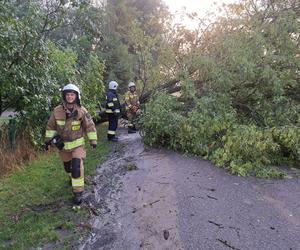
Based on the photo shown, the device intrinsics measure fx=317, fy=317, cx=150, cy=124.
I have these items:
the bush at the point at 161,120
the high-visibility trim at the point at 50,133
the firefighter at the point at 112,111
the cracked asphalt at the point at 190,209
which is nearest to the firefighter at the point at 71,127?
the high-visibility trim at the point at 50,133

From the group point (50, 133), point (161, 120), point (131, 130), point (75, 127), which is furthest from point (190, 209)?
point (131, 130)

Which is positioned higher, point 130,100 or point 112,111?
point 130,100

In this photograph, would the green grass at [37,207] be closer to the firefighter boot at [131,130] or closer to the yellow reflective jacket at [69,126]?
the yellow reflective jacket at [69,126]

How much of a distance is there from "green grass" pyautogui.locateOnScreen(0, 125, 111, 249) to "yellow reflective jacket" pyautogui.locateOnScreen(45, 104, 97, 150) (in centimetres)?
85

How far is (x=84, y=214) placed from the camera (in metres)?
4.13

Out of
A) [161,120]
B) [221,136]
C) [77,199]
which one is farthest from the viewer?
[161,120]

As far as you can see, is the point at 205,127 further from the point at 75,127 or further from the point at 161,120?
the point at 75,127

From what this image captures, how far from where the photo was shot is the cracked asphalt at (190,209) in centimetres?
333

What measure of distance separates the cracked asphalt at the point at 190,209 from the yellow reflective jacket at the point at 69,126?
0.89 metres

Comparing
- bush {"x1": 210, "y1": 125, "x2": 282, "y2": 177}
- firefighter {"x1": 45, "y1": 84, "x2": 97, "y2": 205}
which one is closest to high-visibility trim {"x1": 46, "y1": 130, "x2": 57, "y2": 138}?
firefighter {"x1": 45, "y1": 84, "x2": 97, "y2": 205}

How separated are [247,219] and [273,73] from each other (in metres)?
3.86

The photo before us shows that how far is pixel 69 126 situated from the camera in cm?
461

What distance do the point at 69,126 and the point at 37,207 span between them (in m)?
1.22

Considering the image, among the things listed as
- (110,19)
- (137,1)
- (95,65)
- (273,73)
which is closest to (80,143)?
(273,73)
